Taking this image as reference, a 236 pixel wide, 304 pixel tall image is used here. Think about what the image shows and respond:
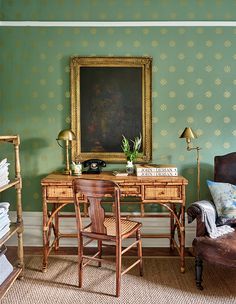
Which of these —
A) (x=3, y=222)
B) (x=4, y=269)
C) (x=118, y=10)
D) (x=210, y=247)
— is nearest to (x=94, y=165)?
(x=3, y=222)

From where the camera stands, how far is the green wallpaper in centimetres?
369

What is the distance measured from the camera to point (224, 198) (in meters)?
3.15

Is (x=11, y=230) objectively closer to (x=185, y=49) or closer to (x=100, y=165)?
(x=100, y=165)

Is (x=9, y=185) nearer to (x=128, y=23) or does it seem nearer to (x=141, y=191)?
(x=141, y=191)

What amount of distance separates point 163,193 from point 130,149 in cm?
79

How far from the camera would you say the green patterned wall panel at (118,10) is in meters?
3.67

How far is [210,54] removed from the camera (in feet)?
A: 12.1

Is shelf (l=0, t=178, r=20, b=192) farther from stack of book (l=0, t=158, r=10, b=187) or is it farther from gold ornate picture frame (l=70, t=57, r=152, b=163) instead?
gold ornate picture frame (l=70, t=57, r=152, b=163)

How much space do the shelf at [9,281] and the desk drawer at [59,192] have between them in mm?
725

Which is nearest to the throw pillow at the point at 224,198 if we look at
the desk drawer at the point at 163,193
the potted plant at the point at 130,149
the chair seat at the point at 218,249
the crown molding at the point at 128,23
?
the chair seat at the point at 218,249

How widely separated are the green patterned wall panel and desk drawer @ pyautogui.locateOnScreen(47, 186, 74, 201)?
1.96m

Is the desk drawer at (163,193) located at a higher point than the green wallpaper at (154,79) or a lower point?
lower

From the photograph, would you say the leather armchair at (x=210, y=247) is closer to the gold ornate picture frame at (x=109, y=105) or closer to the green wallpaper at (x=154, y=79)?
the green wallpaper at (x=154, y=79)

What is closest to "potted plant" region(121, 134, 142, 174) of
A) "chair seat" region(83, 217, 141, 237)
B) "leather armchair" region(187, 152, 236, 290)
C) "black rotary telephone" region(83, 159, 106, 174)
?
"black rotary telephone" region(83, 159, 106, 174)
